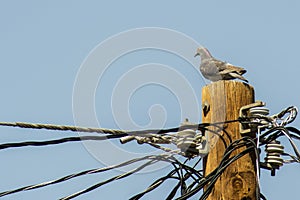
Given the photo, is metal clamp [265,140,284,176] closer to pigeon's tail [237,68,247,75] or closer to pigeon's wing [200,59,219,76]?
pigeon's tail [237,68,247,75]

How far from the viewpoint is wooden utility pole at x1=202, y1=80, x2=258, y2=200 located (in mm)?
6848

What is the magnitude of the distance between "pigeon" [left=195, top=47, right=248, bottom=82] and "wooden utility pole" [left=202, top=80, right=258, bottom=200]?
4.54ft

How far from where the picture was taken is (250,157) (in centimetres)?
700

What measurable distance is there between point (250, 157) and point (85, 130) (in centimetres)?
142

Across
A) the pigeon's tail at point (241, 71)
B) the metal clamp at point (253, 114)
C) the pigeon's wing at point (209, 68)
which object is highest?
the pigeon's wing at point (209, 68)

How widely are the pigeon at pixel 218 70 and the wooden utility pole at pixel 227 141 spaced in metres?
1.38

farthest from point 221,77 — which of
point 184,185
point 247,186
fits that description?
point 247,186

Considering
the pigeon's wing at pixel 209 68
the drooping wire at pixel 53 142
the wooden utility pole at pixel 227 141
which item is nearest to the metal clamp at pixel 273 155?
the wooden utility pole at pixel 227 141

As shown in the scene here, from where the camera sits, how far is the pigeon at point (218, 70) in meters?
8.60

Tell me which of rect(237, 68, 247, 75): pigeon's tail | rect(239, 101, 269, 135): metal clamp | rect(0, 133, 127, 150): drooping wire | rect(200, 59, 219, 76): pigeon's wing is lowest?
rect(0, 133, 127, 150): drooping wire

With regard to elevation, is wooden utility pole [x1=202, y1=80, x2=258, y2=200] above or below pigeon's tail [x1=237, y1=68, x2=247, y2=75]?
below

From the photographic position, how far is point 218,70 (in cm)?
908

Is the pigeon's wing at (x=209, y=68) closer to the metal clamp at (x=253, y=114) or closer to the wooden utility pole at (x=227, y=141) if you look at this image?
the wooden utility pole at (x=227, y=141)

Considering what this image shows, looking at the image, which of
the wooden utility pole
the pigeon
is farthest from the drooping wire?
the pigeon
